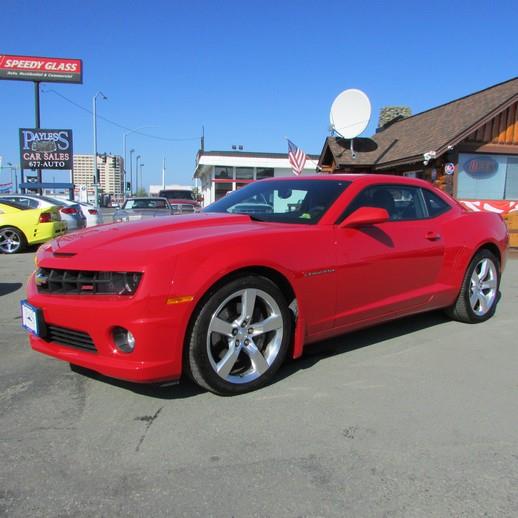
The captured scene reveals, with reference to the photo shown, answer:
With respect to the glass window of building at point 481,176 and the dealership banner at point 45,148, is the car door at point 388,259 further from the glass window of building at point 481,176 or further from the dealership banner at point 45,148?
the dealership banner at point 45,148

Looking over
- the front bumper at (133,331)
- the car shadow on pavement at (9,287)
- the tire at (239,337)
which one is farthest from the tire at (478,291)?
the car shadow on pavement at (9,287)

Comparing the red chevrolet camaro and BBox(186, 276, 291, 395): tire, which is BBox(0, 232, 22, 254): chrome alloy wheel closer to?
the red chevrolet camaro

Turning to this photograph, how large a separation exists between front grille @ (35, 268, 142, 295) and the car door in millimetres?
1539

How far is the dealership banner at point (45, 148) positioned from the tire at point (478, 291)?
22.5 m

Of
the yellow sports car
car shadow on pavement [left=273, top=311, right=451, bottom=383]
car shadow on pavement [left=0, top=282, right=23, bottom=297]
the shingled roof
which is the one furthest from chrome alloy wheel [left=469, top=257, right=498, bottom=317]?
the yellow sports car

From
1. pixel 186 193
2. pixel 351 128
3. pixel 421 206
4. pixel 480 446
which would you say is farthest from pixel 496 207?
pixel 186 193

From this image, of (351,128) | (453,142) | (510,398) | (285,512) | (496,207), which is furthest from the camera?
(351,128)

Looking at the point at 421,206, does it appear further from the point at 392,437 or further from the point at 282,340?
the point at 392,437

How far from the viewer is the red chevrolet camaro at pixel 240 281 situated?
2.83m

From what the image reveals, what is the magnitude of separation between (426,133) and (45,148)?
1743 centimetres

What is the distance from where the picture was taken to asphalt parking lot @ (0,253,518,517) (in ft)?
7.13

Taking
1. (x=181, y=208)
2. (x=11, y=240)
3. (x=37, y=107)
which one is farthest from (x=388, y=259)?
(x=37, y=107)

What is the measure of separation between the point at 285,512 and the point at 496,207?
12270mm

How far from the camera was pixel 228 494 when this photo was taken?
2215 mm
